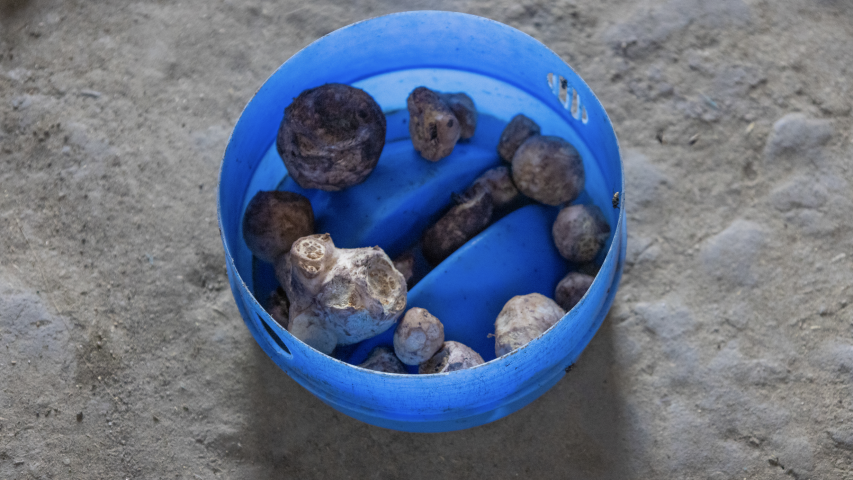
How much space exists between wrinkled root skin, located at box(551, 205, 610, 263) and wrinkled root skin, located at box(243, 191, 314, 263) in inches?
23.9

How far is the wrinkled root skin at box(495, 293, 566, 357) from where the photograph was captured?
1555 mm

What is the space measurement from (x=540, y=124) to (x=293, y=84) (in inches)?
26.3

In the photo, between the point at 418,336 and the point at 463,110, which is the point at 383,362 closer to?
the point at 418,336

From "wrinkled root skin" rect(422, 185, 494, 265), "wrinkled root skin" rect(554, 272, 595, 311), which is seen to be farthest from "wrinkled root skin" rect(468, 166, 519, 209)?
"wrinkled root skin" rect(554, 272, 595, 311)

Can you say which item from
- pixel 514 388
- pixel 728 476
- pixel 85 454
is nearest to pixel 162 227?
pixel 85 454

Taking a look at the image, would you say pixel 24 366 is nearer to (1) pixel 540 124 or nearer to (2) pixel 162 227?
(2) pixel 162 227

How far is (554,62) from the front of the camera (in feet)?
5.45

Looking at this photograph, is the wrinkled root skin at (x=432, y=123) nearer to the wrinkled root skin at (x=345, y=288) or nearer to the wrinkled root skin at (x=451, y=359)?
the wrinkled root skin at (x=345, y=288)

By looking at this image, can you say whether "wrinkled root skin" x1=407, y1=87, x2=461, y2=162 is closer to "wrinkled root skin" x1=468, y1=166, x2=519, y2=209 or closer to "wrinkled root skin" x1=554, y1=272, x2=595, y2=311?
"wrinkled root skin" x1=468, y1=166, x2=519, y2=209

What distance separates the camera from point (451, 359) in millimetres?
1571

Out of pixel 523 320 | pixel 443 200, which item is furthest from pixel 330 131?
pixel 523 320

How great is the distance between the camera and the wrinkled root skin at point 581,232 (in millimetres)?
1713

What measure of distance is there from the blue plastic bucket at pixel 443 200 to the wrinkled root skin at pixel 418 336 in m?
0.11

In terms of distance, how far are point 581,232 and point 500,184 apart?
0.25 meters
